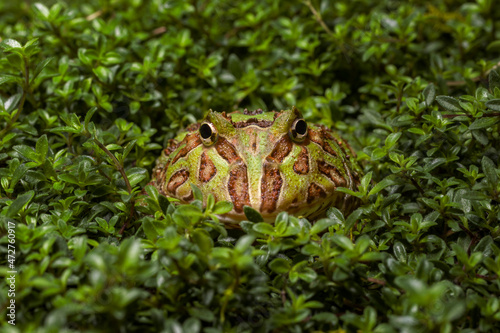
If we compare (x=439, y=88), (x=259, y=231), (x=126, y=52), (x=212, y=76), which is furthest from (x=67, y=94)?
(x=439, y=88)

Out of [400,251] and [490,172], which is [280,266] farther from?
[490,172]

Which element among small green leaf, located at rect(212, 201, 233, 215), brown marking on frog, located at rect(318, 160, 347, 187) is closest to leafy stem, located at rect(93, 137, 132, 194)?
small green leaf, located at rect(212, 201, 233, 215)

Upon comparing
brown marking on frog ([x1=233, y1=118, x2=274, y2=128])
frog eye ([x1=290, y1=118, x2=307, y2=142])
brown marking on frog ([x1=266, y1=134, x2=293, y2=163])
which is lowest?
brown marking on frog ([x1=266, y1=134, x2=293, y2=163])

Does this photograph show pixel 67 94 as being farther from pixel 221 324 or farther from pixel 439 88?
pixel 439 88

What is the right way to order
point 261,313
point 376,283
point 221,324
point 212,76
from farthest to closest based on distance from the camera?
point 212,76, point 376,283, point 261,313, point 221,324

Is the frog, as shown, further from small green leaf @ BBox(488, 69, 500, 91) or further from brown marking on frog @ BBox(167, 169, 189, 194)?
small green leaf @ BBox(488, 69, 500, 91)

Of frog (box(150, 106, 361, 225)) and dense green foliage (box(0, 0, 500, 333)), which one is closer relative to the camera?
dense green foliage (box(0, 0, 500, 333))

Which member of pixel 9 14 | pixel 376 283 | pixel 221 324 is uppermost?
pixel 9 14

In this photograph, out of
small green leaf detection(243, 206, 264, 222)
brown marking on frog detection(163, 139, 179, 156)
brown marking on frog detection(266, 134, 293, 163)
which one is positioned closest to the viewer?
small green leaf detection(243, 206, 264, 222)

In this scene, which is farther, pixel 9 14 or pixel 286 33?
pixel 9 14
